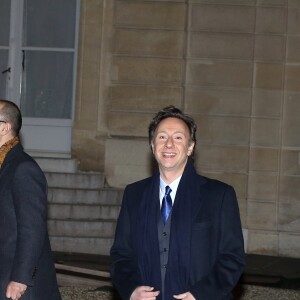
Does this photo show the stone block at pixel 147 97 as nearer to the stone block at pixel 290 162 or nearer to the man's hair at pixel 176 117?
the stone block at pixel 290 162

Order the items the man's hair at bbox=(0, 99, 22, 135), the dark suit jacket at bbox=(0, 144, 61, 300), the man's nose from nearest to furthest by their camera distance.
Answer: the man's nose < the dark suit jacket at bbox=(0, 144, 61, 300) < the man's hair at bbox=(0, 99, 22, 135)

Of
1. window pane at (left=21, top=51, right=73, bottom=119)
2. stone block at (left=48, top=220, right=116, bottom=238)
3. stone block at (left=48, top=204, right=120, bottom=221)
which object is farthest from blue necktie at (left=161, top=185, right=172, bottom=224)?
window pane at (left=21, top=51, right=73, bottom=119)

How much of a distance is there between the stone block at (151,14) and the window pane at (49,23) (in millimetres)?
1216

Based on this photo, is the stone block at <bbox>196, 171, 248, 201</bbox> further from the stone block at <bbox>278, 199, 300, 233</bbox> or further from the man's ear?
the man's ear

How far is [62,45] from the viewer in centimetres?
1442

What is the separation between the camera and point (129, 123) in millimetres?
13453

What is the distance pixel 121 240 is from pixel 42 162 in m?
8.80

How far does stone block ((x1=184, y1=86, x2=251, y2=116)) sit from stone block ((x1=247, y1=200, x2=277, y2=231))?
1280mm

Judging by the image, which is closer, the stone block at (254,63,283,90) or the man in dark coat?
the man in dark coat

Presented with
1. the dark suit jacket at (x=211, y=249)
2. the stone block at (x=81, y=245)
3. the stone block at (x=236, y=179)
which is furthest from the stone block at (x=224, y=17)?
the dark suit jacket at (x=211, y=249)

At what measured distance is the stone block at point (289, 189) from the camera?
13219 mm

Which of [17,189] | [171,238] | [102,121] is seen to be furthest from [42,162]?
[171,238]

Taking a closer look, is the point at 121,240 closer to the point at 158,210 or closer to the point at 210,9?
the point at 158,210

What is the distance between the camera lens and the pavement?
10.7 meters
